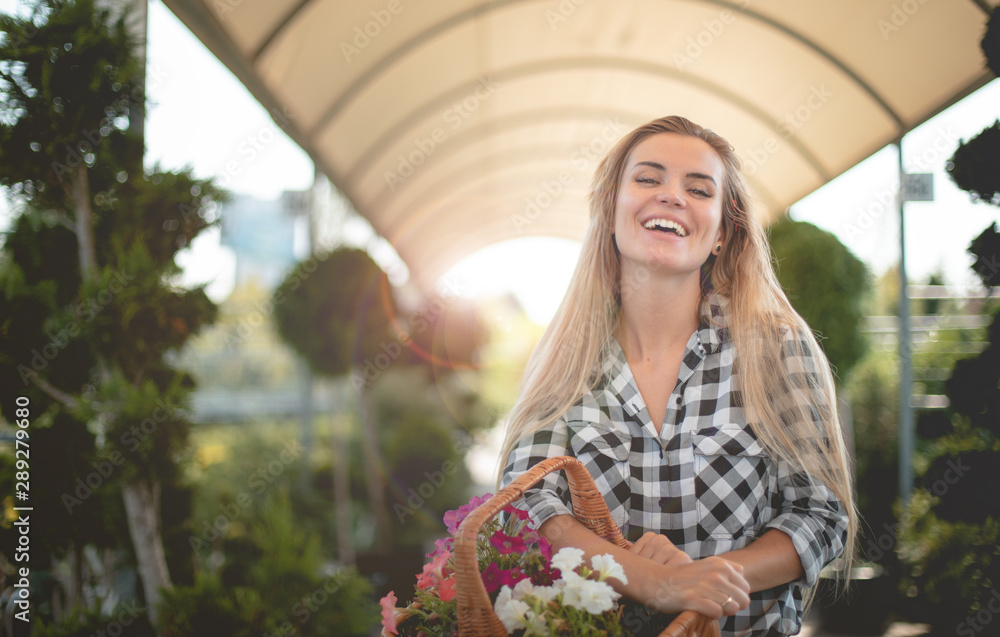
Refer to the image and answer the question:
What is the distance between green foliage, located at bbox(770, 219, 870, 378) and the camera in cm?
493

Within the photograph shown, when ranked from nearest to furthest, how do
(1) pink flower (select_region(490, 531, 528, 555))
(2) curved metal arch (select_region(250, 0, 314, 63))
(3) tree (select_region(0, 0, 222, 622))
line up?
(1) pink flower (select_region(490, 531, 528, 555)) < (3) tree (select_region(0, 0, 222, 622)) < (2) curved metal arch (select_region(250, 0, 314, 63))

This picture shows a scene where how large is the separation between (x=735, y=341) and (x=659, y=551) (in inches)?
30.8

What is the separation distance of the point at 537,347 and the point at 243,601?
2.12m

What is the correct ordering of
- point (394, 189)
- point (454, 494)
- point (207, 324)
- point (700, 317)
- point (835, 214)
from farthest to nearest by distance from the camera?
point (394, 189) → point (454, 494) → point (835, 214) → point (207, 324) → point (700, 317)

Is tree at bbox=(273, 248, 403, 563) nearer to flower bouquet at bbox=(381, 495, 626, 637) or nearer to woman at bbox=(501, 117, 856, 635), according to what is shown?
woman at bbox=(501, 117, 856, 635)

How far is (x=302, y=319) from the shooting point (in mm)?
5594

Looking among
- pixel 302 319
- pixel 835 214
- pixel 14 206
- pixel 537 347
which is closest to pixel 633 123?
pixel 835 214

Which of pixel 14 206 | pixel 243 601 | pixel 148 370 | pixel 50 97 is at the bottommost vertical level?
pixel 243 601

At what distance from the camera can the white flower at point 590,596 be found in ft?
4.36

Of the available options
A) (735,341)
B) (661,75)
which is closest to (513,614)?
(735,341)

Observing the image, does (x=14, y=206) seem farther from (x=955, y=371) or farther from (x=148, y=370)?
(x=955, y=371)

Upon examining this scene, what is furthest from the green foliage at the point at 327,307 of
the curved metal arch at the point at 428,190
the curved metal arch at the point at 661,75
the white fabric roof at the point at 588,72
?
the curved metal arch at the point at 428,190

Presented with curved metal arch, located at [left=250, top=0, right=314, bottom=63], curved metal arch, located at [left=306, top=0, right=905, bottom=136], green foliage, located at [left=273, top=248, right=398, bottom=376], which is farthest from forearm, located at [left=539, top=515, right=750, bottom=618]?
curved metal arch, located at [left=306, top=0, right=905, bottom=136]

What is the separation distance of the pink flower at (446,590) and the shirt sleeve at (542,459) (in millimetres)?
440
